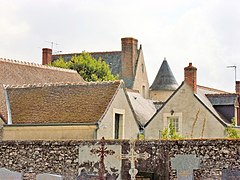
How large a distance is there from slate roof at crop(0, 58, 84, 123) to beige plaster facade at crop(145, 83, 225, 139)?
6.24 meters

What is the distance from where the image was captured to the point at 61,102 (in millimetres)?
27453

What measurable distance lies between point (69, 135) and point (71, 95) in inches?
98.9

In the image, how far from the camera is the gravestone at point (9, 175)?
1905cm

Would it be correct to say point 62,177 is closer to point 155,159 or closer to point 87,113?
point 155,159

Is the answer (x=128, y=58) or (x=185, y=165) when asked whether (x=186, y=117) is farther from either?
(x=128, y=58)

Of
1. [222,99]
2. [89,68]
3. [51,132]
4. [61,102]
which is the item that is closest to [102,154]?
[51,132]

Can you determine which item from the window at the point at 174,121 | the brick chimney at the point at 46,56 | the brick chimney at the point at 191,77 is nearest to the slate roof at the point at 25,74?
the window at the point at 174,121

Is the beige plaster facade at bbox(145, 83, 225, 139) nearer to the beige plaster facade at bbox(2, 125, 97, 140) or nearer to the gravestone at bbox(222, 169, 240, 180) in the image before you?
the beige plaster facade at bbox(2, 125, 97, 140)

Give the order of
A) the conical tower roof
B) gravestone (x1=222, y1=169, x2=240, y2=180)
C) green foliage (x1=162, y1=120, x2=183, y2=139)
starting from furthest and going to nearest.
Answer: the conical tower roof → green foliage (x1=162, y1=120, x2=183, y2=139) → gravestone (x1=222, y1=169, x2=240, y2=180)

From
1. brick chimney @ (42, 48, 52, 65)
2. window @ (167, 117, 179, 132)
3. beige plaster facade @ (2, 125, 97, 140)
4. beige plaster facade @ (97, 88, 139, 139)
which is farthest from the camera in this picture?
brick chimney @ (42, 48, 52, 65)

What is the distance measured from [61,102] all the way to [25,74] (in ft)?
18.3

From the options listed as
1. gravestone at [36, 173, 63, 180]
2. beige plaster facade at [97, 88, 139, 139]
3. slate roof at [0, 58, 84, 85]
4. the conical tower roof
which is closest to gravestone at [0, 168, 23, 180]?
gravestone at [36, 173, 63, 180]

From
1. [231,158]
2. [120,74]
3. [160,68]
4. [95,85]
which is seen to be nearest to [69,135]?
[95,85]

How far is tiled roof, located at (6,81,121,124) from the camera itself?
86.4 ft
